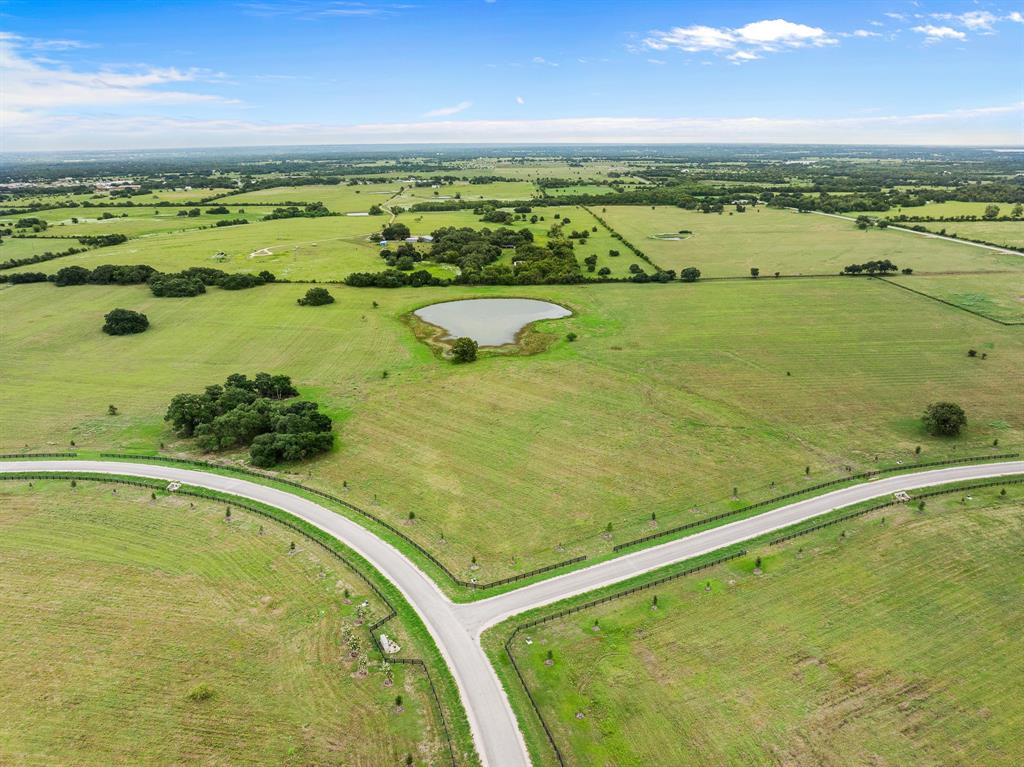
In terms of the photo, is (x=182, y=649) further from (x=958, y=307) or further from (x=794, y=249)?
(x=794, y=249)

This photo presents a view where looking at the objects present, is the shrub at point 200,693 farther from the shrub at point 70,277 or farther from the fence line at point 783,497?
the shrub at point 70,277

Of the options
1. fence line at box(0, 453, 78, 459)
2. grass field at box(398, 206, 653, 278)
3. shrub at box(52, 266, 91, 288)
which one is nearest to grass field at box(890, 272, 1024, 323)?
grass field at box(398, 206, 653, 278)

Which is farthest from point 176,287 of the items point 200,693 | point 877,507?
point 877,507

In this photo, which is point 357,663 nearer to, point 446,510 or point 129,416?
point 446,510

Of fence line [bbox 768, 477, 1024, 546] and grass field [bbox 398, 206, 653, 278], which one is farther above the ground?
grass field [bbox 398, 206, 653, 278]

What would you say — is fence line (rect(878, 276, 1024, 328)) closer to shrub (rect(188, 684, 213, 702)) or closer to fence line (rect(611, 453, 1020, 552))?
fence line (rect(611, 453, 1020, 552))
